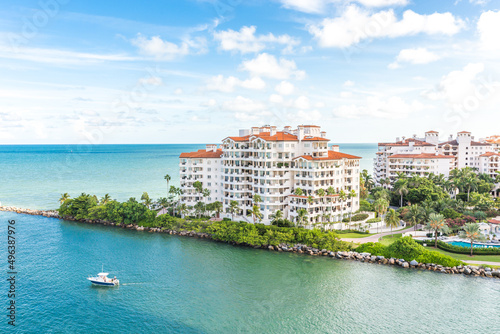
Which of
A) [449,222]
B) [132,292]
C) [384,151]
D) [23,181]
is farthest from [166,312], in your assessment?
[23,181]

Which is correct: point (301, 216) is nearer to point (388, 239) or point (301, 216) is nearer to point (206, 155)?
point (388, 239)

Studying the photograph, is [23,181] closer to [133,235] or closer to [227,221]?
[133,235]

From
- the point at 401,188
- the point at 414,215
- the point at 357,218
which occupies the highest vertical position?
the point at 401,188

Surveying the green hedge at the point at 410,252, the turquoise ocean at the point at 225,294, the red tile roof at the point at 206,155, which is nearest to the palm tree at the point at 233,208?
the turquoise ocean at the point at 225,294

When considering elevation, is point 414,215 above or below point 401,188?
below

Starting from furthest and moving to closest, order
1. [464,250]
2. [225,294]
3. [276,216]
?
[276,216], [464,250], [225,294]

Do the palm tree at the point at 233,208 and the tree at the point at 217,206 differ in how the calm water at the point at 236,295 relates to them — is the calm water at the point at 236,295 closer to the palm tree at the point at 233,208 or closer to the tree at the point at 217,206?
the palm tree at the point at 233,208

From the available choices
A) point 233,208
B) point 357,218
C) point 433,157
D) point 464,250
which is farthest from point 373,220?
point 433,157

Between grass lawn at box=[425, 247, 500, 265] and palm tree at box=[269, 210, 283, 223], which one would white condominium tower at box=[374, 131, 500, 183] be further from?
grass lawn at box=[425, 247, 500, 265]
